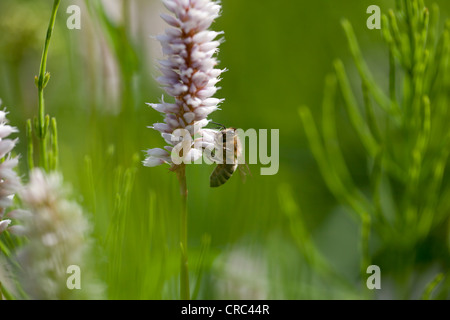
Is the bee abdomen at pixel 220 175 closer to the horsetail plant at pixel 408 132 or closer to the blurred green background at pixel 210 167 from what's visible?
the blurred green background at pixel 210 167

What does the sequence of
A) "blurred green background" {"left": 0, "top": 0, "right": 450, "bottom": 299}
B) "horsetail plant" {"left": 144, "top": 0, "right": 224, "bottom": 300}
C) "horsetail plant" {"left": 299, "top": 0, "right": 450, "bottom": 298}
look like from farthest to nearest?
1. "horsetail plant" {"left": 299, "top": 0, "right": 450, "bottom": 298}
2. "blurred green background" {"left": 0, "top": 0, "right": 450, "bottom": 299}
3. "horsetail plant" {"left": 144, "top": 0, "right": 224, "bottom": 300}

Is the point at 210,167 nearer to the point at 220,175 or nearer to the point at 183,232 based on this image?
the point at 220,175

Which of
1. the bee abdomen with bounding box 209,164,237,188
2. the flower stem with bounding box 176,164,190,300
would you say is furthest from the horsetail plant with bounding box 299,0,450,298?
the flower stem with bounding box 176,164,190,300

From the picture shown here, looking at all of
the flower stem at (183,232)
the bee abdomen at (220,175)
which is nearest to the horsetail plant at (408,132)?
the bee abdomen at (220,175)

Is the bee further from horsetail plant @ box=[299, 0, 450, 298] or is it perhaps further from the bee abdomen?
horsetail plant @ box=[299, 0, 450, 298]

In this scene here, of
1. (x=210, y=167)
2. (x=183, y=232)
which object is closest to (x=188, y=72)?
(x=183, y=232)
